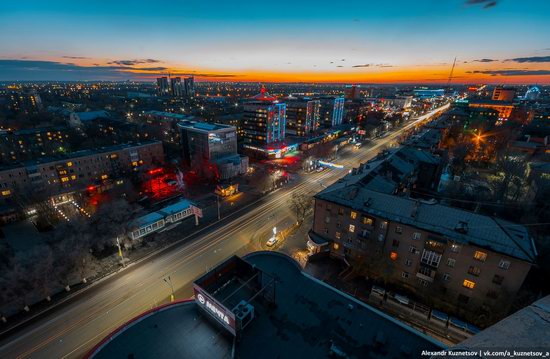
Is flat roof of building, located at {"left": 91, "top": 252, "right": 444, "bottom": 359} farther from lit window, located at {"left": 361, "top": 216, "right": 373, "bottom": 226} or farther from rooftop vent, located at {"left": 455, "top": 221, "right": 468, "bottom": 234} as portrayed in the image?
rooftop vent, located at {"left": 455, "top": 221, "right": 468, "bottom": 234}

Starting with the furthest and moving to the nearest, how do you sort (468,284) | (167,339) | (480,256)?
(468,284), (480,256), (167,339)

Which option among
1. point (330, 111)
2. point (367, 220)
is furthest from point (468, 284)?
point (330, 111)

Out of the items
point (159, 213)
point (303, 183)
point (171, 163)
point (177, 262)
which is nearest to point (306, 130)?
point (303, 183)

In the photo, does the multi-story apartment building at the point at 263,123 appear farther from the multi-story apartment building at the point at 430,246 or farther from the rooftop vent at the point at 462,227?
the rooftop vent at the point at 462,227

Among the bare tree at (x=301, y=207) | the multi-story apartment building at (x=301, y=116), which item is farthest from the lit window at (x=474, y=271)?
the multi-story apartment building at (x=301, y=116)

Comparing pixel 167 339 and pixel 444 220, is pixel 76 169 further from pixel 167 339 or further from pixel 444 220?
pixel 444 220

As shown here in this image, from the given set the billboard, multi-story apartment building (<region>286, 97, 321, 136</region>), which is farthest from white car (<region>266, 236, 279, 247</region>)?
multi-story apartment building (<region>286, 97, 321, 136</region>)
